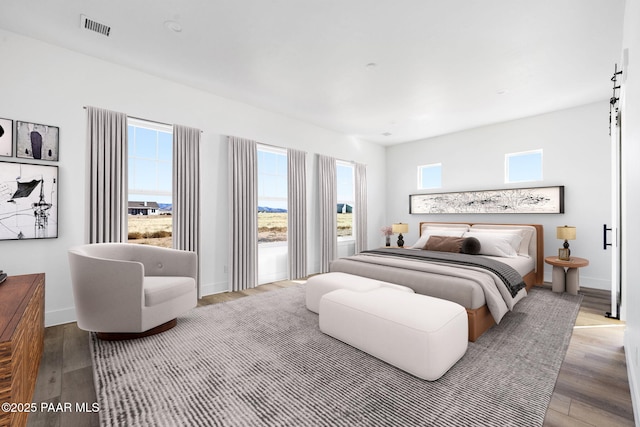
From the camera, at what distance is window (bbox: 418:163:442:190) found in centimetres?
604

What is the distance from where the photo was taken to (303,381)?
1.92 metres

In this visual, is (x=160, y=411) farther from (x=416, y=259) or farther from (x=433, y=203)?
(x=433, y=203)

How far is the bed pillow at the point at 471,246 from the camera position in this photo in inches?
165

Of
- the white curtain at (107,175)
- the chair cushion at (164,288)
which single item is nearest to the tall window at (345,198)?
the chair cushion at (164,288)

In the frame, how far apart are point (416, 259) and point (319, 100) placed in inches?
104

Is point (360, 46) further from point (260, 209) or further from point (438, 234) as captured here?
point (438, 234)

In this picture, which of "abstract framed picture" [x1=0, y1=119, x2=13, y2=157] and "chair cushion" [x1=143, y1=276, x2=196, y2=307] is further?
"abstract framed picture" [x1=0, y1=119, x2=13, y2=157]

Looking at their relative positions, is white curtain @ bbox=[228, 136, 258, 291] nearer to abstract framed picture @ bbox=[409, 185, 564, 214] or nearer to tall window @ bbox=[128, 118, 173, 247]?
tall window @ bbox=[128, 118, 173, 247]

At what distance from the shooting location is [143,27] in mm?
2615

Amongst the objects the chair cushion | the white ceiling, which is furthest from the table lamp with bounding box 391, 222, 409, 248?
the chair cushion

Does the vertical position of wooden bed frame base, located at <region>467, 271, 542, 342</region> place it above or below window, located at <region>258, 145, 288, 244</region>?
below

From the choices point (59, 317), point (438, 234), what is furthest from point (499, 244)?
point (59, 317)

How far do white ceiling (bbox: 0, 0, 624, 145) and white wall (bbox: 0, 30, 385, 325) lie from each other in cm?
19

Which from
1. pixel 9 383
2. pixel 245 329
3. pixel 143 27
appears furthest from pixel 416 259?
pixel 143 27
